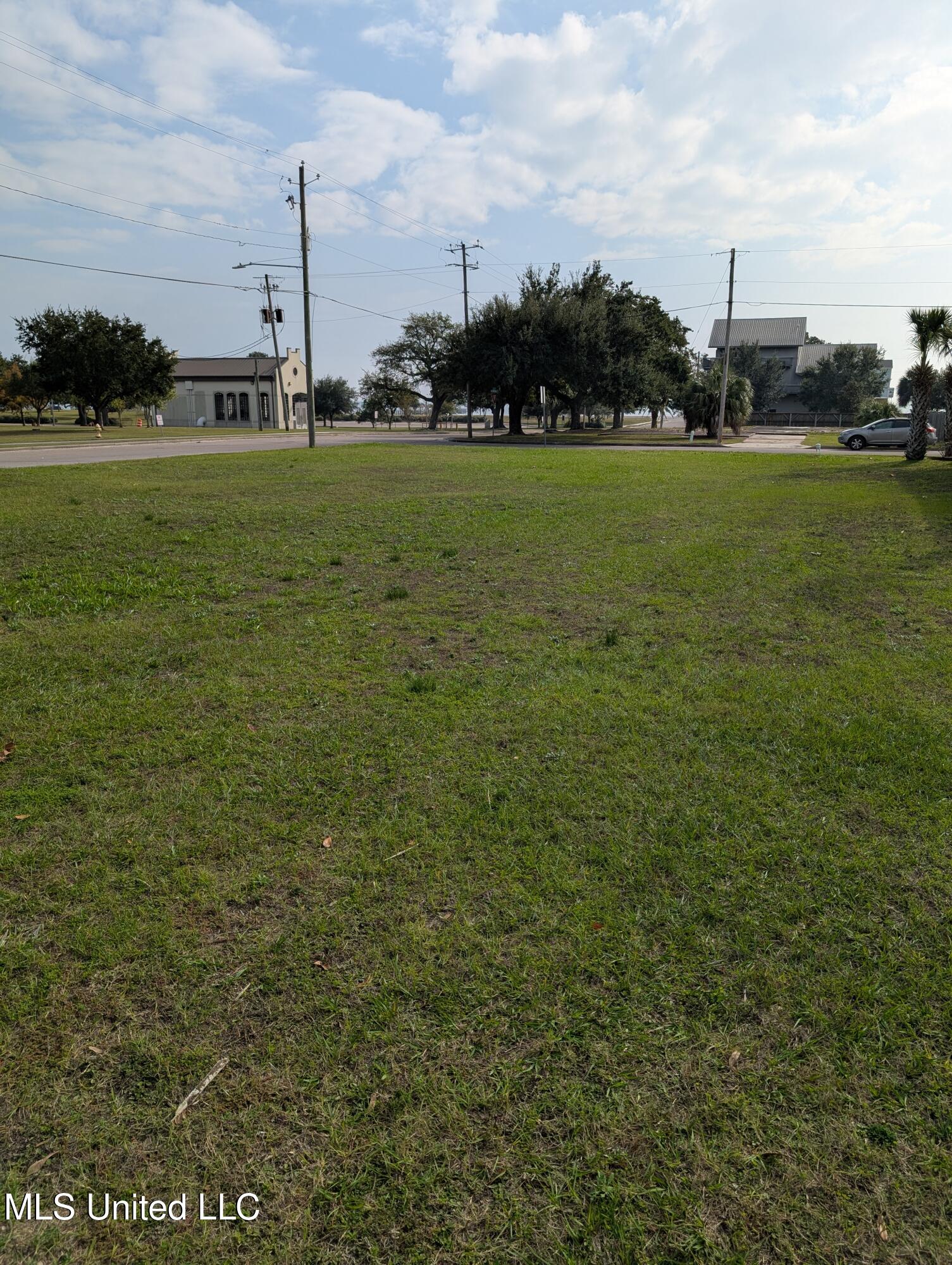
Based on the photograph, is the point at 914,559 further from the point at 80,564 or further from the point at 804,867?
the point at 80,564

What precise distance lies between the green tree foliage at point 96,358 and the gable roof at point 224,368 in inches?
892

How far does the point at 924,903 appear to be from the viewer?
2.88 meters

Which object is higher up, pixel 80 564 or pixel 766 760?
pixel 80 564

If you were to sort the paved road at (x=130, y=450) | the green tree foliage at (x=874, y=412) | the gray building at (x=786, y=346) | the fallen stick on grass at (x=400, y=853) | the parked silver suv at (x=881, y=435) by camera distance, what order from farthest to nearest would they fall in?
the gray building at (x=786, y=346) → the green tree foliage at (x=874, y=412) → the parked silver suv at (x=881, y=435) → the paved road at (x=130, y=450) → the fallen stick on grass at (x=400, y=853)

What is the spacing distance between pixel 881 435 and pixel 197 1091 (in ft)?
145

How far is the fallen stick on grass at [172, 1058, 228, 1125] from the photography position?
2078 mm

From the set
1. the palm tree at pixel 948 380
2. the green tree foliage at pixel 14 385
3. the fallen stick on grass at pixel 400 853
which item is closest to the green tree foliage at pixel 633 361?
the palm tree at pixel 948 380

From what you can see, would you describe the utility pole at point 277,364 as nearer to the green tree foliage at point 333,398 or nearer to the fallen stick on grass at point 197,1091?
the green tree foliage at point 333,398

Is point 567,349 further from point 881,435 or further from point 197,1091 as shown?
point 197,1091

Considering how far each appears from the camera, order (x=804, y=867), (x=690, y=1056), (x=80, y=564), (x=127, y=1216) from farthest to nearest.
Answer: (x=80, y=564) → (x=804, y=867) → (x=690, y=1056) → (x=127, y=1216)

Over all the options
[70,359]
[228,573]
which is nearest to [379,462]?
[228,573]

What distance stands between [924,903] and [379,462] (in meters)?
21.5

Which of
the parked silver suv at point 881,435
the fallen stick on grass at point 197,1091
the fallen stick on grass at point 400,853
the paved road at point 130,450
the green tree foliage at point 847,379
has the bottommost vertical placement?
the fallen stick on grass at point 197,1091

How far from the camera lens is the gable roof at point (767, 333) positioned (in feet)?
300
